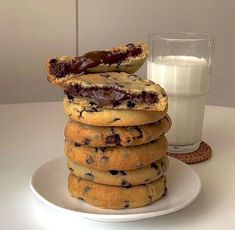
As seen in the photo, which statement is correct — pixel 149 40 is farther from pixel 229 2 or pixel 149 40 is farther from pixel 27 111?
pixel 229 2

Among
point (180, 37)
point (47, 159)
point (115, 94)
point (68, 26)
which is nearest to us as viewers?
point (115, 94)

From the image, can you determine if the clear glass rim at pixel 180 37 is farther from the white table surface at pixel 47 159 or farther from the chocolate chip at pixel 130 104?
the chocolate chip at pixel 130 104

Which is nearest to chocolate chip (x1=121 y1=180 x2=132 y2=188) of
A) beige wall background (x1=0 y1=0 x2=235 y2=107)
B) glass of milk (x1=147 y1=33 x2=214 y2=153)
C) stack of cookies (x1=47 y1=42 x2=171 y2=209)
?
stack of cookies (x1=47 y1=42 x2=171 y2=209)

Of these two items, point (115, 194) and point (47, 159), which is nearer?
point (115, 194)

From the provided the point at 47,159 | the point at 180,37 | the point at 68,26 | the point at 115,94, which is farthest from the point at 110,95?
the point at 68,26

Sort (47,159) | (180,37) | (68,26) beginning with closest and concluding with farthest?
(47,159) → (180,37) → (68,26)

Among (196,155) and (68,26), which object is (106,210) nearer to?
(196,155)

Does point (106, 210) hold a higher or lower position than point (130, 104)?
lower

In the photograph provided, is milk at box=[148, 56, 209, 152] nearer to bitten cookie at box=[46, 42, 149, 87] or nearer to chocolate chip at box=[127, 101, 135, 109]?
bitten cookie at box=[46, 42, 149, 87]
